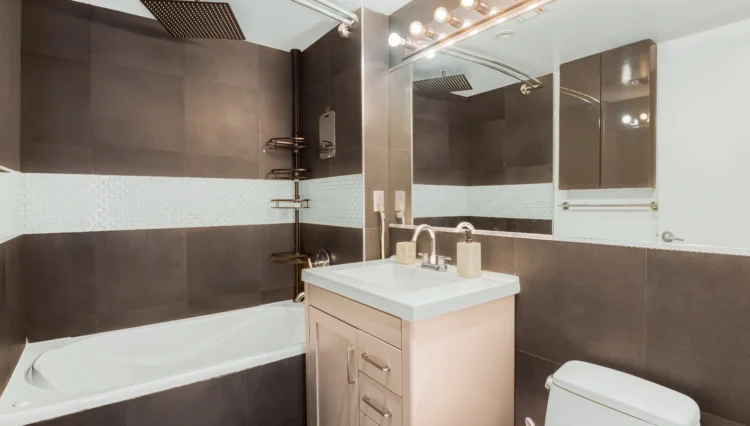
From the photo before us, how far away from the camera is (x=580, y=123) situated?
132 centimetres

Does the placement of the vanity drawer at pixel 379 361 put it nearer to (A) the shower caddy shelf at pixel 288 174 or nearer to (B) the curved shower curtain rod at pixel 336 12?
(A) the shower caddy shelf at pixel 288 174

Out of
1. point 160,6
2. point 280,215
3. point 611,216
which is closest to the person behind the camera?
point 611,216

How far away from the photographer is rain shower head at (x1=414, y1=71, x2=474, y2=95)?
1.81m

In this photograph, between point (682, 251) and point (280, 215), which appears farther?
point (280, 215)

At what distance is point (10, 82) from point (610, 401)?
262 centimetres

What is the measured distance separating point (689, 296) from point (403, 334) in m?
0.83

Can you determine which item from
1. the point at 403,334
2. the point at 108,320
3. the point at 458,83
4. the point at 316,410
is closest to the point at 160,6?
the point at 458,83

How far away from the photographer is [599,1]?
4.04 ft

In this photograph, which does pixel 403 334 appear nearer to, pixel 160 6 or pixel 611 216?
pixel 611 216

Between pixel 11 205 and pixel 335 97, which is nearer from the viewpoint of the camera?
pixel 11 205

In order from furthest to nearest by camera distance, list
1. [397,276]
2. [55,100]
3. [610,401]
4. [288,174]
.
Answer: [288,174] < [55,100] < [397,276] < [610,401]

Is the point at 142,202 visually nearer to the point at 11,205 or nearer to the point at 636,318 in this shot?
the point at 11,205

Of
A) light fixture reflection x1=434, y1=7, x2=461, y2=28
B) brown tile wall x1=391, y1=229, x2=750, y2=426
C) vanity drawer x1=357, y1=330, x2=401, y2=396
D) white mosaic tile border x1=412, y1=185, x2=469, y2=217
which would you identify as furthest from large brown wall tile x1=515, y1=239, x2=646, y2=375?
light fixture reflection x1=434, y1=7, x2=461, y2=28

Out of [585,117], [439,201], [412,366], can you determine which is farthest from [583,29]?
[412,366]
